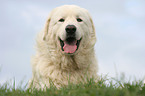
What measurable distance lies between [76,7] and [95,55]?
1392 mm

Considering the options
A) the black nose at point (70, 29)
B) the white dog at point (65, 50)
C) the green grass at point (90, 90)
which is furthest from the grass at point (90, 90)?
the black nose at point (70, 29)

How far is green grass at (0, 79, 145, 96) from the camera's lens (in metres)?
2.44

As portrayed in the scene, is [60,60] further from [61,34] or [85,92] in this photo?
[85,92]

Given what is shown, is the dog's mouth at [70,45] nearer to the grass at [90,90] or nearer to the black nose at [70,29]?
the black nose at [70,29]

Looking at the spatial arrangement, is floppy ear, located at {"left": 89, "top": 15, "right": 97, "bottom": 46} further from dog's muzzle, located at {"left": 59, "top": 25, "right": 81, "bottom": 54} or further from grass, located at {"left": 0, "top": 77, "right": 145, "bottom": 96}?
grass, located at {"left": 0, "top": 77, "right": 145, "bottom": 96}

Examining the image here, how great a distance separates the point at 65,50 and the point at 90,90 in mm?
2113

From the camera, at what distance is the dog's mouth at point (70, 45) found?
4551 millimetres

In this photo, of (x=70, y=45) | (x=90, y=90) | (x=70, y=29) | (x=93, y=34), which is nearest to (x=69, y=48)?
(x=70, y=45)

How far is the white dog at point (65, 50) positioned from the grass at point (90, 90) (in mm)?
817

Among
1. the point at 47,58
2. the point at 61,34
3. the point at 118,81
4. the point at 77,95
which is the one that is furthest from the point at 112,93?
the point at 47,58

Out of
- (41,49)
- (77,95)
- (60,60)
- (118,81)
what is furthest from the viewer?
(41,49)

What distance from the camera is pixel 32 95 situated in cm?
339

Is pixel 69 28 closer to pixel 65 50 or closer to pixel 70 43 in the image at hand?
pixel 70 43

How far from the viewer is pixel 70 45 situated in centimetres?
457
